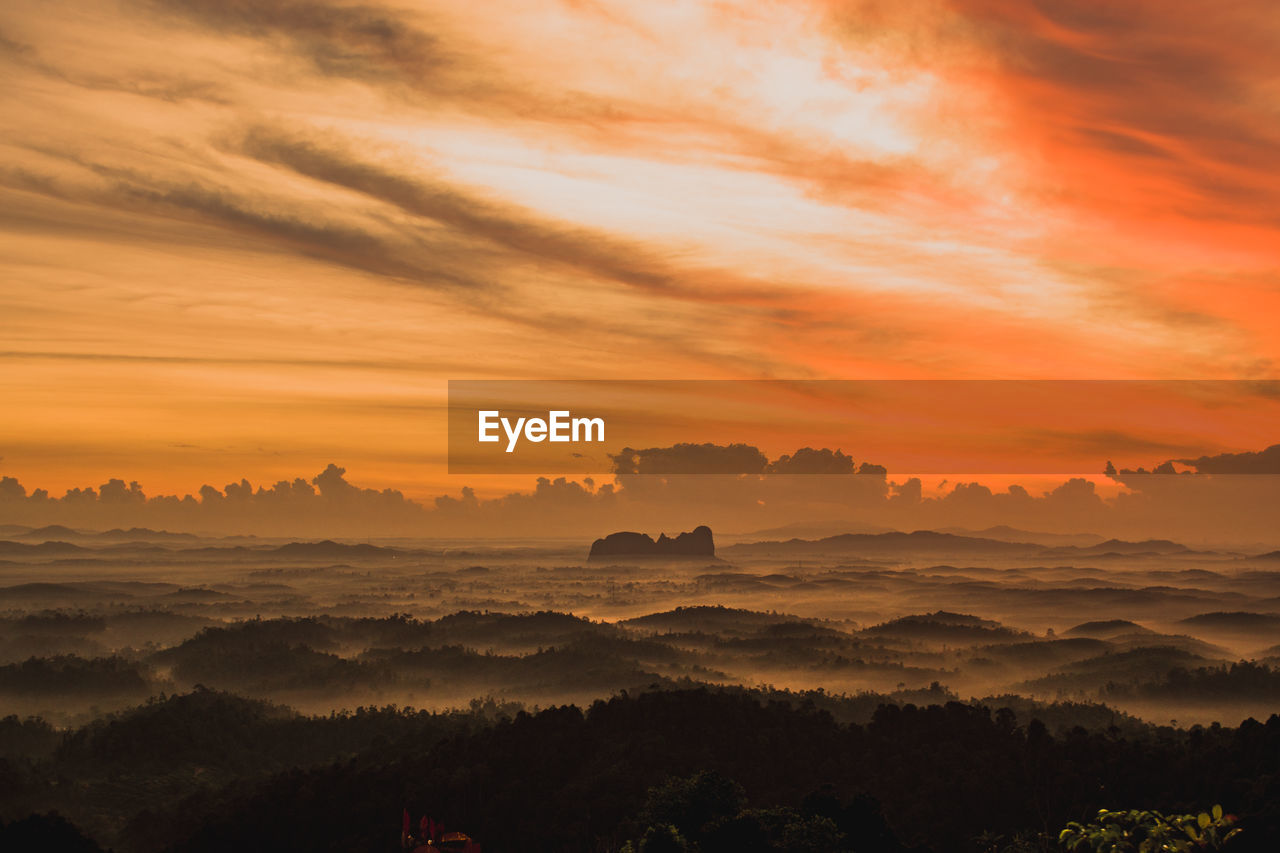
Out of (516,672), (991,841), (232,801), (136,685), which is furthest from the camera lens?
(516,672)

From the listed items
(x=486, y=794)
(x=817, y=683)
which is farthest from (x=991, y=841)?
(x=817, y=683)

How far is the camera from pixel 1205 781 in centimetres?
4856

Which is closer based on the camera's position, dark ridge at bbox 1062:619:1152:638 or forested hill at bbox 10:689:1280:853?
forested hill at bbox 10:689:1280:853

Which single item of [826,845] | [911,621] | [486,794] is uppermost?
[826,845]

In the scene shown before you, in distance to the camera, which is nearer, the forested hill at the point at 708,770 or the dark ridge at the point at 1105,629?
the forested hill at the point at 708,770

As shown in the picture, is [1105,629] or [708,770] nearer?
[708,770]

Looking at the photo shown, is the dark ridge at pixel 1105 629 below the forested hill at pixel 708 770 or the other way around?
below

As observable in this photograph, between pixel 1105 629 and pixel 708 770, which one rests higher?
pixel 708 770

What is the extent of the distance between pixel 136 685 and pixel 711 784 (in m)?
121

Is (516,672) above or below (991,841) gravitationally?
below

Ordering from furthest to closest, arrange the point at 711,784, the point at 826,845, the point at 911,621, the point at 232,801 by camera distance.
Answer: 1. the point at 911,621
2. the point at 232,801
3. the point at 711,784
4. the point at 826,845

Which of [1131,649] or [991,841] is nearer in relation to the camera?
[991,841]

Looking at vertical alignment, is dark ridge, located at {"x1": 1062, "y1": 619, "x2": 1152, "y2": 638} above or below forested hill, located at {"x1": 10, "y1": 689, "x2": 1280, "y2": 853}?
below

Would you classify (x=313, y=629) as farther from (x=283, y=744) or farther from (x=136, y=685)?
(x=283, y=744)
